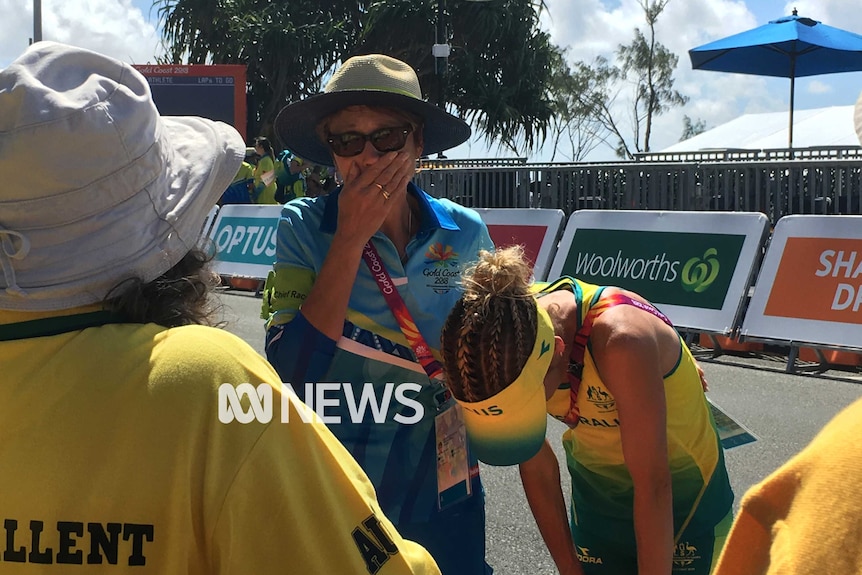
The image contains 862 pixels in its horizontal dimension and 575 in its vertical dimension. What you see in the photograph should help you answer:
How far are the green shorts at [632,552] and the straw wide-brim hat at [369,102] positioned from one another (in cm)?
125

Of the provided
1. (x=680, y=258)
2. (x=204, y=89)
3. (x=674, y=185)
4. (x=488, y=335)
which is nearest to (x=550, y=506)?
(x=488, y=335)

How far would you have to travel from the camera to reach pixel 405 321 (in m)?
2.27

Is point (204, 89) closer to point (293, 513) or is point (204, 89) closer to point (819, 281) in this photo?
point (819, 281)

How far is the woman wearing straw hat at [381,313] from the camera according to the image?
220 cm

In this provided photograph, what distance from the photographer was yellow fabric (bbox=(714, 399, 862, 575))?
892 millimetres

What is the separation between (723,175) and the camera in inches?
463

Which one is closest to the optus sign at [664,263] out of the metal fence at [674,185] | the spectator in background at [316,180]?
the metal fence at [674,185]

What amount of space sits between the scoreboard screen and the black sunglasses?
27.9 metres

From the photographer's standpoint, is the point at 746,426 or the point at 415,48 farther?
the point at 415,48

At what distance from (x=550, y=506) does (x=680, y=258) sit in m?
6.71

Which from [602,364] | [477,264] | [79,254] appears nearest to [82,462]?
[79,254]

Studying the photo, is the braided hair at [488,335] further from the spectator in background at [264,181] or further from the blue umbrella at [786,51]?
the blue umbrella at [786,51]

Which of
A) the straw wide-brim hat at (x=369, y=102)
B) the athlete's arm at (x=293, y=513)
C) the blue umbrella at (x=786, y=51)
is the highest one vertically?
the blue umbrella at (x=786, y=51)

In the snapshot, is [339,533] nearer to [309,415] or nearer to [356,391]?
[309,415]
